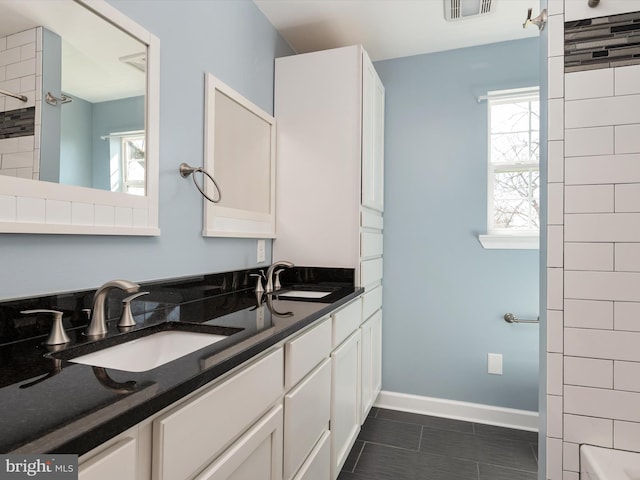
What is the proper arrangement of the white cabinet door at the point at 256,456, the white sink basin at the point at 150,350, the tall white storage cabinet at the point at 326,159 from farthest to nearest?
the tall white storage cabinet at the point at 326,159 < the white sink basin at the point at 150,350 < the white cabinet door at the point at 256,456

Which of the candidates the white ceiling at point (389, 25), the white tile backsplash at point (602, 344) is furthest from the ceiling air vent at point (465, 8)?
the white tile backsplash at point (602, 344)

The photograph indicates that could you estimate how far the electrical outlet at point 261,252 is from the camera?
2.21 meters

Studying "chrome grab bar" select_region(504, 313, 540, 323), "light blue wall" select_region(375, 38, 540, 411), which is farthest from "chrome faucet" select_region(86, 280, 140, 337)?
"chrome grab bar" select_region(504, 313, 540, 323)

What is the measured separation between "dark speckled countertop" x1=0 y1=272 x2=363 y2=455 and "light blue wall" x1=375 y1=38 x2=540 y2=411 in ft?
5.52

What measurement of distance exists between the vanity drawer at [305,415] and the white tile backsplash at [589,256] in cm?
101

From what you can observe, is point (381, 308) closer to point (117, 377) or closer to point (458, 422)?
point (458, 422)

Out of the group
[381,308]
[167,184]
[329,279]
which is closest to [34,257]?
[167,184]

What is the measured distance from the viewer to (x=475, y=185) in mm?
2635

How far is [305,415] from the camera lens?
4.55ft

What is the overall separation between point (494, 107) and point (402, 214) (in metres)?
0.98

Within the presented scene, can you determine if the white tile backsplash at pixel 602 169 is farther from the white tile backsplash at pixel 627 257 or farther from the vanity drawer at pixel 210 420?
the vanity drawer at pixel 210 420

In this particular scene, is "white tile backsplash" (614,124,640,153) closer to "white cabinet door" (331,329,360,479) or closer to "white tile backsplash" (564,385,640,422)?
"white tile backsplash" (564,385,640,422)

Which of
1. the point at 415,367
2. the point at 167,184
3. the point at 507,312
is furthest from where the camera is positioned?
the point at 415,367

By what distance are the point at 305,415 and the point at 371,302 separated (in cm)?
119
